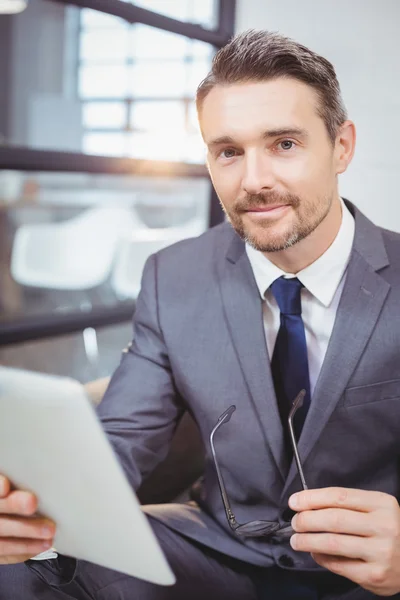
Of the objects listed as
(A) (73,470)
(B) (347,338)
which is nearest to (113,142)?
(B) (347,338)

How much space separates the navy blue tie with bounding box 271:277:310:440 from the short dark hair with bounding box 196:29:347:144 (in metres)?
0.32

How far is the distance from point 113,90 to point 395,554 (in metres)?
7.42

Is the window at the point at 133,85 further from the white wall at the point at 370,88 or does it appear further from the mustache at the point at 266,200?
the mustache at the point at 266,200

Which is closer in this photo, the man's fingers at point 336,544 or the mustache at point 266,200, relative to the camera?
the man's fingers at point 336,544

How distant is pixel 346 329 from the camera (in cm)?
135

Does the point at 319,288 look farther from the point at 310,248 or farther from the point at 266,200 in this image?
the point at 266,200

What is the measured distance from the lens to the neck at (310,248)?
1408 mm

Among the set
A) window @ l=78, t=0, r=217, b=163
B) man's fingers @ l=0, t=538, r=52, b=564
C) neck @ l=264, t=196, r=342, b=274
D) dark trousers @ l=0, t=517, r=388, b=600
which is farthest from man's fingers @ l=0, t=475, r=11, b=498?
window @ l=78, t=0, r=217, b=163

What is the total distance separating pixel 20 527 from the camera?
95cm

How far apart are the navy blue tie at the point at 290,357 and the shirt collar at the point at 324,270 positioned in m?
0.03

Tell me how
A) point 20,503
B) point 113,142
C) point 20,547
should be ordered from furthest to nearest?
point 113,142 < point 20,547 < point 20,503

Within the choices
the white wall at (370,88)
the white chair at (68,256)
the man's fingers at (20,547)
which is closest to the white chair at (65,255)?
the white chair at (68,256)

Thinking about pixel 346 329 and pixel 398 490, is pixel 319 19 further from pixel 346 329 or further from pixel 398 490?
pixel 398 490

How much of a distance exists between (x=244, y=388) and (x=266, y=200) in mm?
369
